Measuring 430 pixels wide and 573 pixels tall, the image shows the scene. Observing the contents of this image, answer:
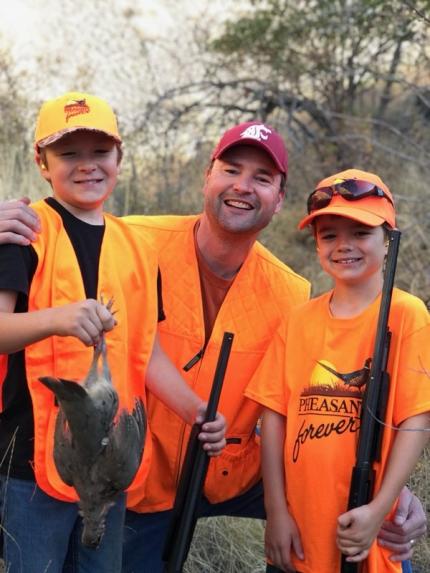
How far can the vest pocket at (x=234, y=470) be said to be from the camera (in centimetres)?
364

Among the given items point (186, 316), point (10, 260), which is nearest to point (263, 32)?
point (186, 316)

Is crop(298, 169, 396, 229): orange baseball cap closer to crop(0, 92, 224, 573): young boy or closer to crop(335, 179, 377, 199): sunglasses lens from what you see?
crop(335, 179, 377, 199): sunglasses lens

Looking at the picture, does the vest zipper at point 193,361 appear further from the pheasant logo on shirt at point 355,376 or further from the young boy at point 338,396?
the pheasant logo on shirt at point 355,376

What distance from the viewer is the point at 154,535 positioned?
12.1 feet

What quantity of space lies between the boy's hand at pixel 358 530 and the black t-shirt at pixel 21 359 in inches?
42.1

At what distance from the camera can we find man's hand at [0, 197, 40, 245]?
2678 mm

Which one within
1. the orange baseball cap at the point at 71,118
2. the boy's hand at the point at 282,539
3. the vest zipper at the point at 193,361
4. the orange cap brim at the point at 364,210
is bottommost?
the boy's hand at the point at 282,539

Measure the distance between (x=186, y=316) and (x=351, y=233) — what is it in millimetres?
854

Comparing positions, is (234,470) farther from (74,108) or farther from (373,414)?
(74,108)

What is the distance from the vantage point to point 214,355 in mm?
3564

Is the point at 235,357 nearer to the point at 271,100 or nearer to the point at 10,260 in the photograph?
the point at 10,260

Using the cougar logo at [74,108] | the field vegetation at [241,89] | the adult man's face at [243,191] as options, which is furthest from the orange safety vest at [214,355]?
the field vegetation at [241,89]

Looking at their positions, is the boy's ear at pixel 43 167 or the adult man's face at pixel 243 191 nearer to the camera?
the boy's ear at pixel 43 167

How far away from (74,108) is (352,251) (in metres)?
1.14
